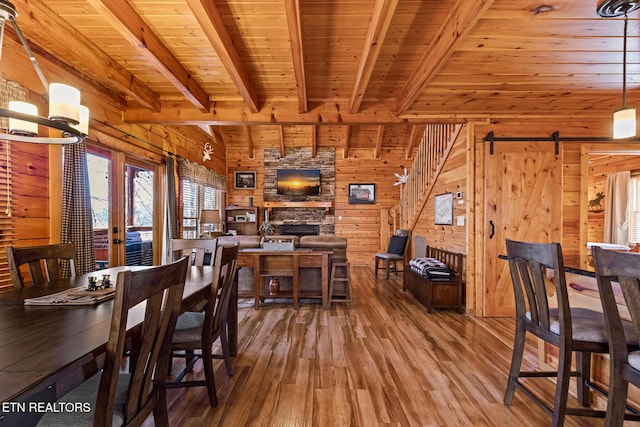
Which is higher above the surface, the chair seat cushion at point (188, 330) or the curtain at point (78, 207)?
the curtain at point (78, 207)

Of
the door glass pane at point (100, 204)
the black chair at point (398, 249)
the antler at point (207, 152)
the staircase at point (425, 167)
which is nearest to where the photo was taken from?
the door glass pane at point (100, 204)

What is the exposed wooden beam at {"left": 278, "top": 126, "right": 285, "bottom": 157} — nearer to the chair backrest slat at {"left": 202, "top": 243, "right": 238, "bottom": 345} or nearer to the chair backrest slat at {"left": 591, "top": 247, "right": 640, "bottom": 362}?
the chair backrest slat at {"left": 202, "top": 243, "right": 238, "bottom": 345}

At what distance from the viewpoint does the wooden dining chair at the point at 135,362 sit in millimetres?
934

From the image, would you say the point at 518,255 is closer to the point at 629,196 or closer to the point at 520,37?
the point at 520,37

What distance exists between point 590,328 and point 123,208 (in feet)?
15.9

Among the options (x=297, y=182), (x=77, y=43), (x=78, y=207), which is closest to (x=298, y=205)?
(x=297, y=182)

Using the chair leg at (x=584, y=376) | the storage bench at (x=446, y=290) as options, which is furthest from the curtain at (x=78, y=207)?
the chair leg at (x=584, y=376)

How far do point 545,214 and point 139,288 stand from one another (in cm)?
Result: 456

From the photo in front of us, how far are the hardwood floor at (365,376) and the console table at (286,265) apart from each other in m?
0.35

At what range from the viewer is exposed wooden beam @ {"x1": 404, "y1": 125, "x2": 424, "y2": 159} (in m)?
7.23

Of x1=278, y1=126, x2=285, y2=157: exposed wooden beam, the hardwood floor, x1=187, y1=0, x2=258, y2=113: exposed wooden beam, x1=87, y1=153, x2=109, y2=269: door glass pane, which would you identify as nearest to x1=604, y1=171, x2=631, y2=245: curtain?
the hardwood floor

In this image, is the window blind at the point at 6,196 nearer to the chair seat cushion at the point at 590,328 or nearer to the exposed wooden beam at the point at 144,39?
the exposed wooden beam at the point at 144,39

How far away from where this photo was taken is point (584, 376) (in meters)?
1.88

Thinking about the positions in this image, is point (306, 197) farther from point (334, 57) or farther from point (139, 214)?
point (334, 57)
